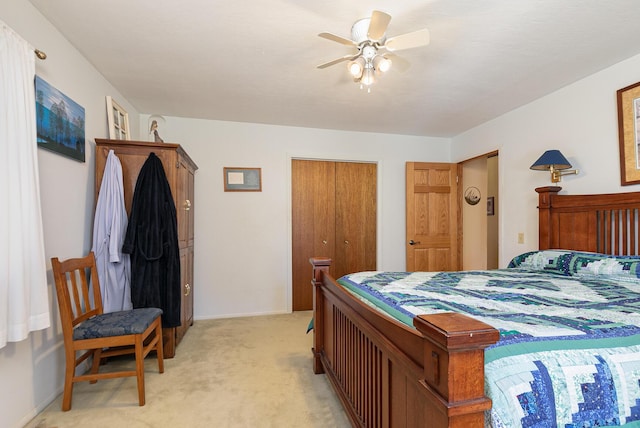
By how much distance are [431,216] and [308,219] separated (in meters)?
1.71

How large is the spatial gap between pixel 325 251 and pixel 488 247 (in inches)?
109

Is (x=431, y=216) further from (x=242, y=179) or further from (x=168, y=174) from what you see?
(x=168, y=174)

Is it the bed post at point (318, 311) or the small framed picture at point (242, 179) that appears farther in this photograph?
the small framed picture at point (242, 179)

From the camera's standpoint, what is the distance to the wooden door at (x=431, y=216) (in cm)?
405

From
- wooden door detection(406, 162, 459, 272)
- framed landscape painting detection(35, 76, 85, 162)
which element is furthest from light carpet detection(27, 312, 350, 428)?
wooden door detection(406, 162, 459, 272)

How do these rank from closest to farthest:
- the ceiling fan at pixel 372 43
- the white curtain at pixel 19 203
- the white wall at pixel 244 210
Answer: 1. the white curtain at pixel 19 203
2. the ceiling fan at pixel 372 43
3. the white wall at pixel 244 210

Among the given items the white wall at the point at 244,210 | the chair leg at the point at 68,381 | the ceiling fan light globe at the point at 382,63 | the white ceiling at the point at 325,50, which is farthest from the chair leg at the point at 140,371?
the ceiling fan light globe at the point at 382,63

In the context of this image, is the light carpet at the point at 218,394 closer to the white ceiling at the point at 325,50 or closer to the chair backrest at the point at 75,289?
the chair backrest at the point at 75,289

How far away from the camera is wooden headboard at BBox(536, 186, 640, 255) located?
2240 millimetres

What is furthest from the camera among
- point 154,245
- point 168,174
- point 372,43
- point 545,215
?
point 545,215

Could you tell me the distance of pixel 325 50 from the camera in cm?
216

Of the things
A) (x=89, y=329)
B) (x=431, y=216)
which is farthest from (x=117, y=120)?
(x=431, y=216)

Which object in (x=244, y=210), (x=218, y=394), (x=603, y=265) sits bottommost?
(x=218, y=394)

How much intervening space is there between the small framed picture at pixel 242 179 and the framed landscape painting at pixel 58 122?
5.08 feet
